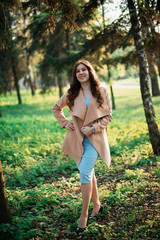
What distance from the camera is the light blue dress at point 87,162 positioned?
286cm

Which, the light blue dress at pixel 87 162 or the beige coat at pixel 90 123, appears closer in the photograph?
the light blue dress at pixel 87 162

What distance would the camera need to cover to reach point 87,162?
289 centimetres

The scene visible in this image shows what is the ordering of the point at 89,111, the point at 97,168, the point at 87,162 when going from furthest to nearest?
the point at 97,168
the point at 89,111
the point at 87,162

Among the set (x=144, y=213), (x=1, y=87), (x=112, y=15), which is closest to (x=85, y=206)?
(x=144, y=213)

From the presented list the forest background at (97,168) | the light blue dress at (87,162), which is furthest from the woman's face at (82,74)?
the forest background at (97,168)

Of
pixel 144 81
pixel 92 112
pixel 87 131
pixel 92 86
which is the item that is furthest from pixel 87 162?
pixel 144 81

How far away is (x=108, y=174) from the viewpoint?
4.75 m

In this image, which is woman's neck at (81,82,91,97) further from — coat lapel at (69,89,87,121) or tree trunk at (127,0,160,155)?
tree trunk at (127,0,160,155)

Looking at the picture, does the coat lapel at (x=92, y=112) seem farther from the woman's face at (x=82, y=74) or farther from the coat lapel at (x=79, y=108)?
the woman's face at (x=82, y=74)

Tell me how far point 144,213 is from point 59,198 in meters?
1.47

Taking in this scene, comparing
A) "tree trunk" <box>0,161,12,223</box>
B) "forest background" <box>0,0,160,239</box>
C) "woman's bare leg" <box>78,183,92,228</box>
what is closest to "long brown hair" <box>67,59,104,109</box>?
"woman's bare leg" <box>78,183,92,228</box>

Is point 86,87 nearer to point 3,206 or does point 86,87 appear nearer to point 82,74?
point 82,74

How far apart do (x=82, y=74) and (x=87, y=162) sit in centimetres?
129

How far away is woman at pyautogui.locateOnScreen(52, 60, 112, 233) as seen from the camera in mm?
2896
